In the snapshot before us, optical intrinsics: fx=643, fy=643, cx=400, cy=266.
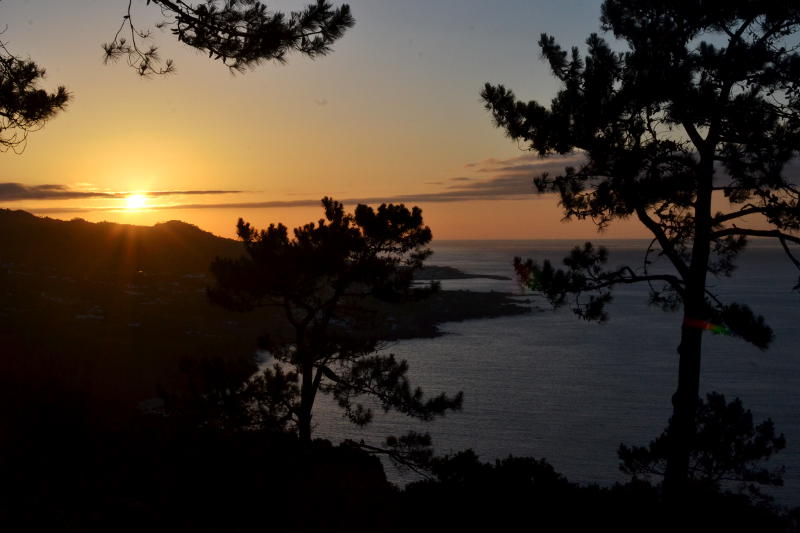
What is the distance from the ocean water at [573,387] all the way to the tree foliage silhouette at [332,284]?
18.7 m

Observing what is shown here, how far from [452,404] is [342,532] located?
837cm

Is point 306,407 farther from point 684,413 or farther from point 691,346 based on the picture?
point 691,346

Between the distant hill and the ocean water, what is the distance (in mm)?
45624

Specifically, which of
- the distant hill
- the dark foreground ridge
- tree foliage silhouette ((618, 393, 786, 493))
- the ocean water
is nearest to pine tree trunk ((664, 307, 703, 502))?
the dark foreground ridge

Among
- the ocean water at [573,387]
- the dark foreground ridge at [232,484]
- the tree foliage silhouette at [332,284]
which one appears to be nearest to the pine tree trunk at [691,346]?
the dark foreground ridge at [232,484]

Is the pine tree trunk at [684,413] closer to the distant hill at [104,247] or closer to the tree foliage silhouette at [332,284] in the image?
the tree foliage silhouette at [332,284]

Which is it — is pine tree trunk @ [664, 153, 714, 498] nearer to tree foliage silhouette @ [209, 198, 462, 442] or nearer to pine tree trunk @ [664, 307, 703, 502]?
pine tree trunk @ [664, 307, 703, 502]

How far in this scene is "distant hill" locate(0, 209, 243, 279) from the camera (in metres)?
97.7

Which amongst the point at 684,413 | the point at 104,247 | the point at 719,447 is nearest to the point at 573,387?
the point at 719,447

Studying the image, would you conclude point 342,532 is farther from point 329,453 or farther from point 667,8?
point 667,8

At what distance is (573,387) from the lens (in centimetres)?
5691

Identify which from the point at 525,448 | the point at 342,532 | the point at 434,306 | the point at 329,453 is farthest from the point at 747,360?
the point at 342,532

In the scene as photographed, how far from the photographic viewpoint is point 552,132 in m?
11.1

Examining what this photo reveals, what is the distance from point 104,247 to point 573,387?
3357 inches
